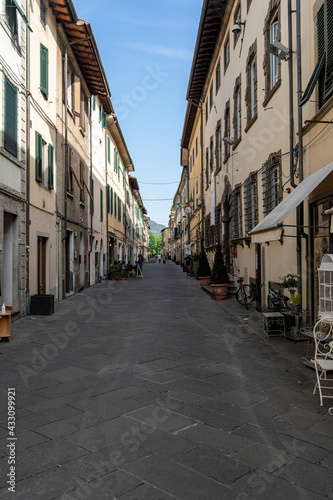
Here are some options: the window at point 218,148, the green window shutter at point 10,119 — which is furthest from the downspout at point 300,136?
the window at point 218,148

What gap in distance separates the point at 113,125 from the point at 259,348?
21.2 m

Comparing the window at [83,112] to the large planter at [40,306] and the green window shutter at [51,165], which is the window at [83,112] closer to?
the green window shutter at [51,165]

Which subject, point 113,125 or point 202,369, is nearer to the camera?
point 202,369

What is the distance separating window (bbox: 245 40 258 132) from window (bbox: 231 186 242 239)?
2.59 m

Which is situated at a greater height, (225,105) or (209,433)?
(225,105)

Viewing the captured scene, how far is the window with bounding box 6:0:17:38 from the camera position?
9.00 meters

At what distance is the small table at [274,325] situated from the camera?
7473 mm

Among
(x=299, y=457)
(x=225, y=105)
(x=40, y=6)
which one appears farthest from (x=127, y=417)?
(x=225, y=105)

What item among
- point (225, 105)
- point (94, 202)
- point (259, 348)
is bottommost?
point (259, 348)

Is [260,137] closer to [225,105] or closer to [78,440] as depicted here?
[225,105]

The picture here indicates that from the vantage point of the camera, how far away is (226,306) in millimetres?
12273

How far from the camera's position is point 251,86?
1255cm

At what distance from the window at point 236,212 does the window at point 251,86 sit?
259cm

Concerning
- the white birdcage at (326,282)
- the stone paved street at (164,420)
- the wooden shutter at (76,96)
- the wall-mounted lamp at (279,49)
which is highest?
the wooden shutter at (76,96)
